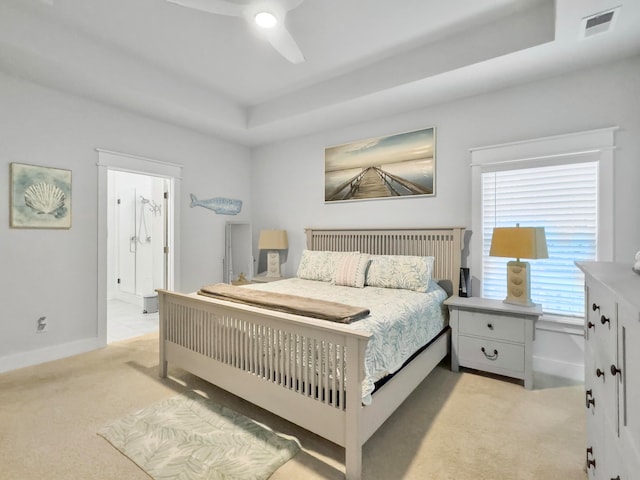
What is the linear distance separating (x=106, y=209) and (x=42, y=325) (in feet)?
4.22

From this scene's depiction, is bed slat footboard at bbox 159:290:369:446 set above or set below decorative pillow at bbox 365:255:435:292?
below

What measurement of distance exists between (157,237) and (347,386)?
14.9 feet

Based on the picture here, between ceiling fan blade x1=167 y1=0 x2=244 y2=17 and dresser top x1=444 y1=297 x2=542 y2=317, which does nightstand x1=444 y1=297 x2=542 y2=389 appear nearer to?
dresser top x1=444 y1=297 x2=542 y2=317

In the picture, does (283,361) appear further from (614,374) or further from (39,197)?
(39,197)

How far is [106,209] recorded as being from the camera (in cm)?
357

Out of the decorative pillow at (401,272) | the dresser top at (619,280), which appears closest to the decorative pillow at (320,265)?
the decorative pillow at (401,272)

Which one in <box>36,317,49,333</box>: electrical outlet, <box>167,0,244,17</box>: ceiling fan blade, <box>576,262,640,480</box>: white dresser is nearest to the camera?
<box>576,262,640,480</box>: white dresser

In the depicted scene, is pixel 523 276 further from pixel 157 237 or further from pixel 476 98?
pixel 157 237

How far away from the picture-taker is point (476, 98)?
10.9 feet

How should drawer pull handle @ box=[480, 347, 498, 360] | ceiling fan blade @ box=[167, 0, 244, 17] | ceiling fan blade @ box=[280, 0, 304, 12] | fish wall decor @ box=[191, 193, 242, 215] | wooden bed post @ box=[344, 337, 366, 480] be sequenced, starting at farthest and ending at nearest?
fish wall decor @ box=[191, 193, 242, 215] < drawer pull handle @ box=[480, 347, 498, 360] < ceiling fan blade @ box=[280, 0, 304, 12] < ceiling fan blade @ box=[167, 0, 244, 17] < wooden bed post @ box=[344, 337, 366, 480]

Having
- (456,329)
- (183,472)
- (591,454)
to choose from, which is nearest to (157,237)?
(183,472)

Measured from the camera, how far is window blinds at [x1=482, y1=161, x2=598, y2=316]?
9.16 ft

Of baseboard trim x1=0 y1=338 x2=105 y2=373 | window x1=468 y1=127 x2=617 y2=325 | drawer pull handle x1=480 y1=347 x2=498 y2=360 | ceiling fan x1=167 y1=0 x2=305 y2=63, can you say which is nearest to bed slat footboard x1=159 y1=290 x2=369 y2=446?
baseboard trim x1=0 y1=338 x2=105 y2=373

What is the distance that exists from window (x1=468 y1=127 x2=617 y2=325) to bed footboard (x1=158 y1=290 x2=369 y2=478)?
7.21 ft
